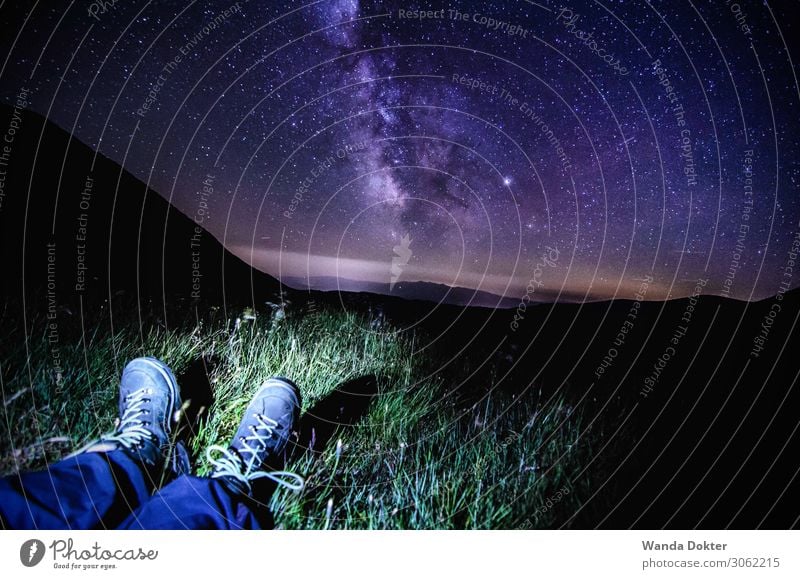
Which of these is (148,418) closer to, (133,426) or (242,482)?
(133,426)

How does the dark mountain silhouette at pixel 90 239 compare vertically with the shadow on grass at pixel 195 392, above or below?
Result: above

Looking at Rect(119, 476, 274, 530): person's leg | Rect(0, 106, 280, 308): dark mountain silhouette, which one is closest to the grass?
Rect(119, 476, 274, 530): person's leg

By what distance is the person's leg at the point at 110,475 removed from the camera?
1.56 meters

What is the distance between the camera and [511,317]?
7.04m

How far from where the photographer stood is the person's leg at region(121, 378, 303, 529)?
1.69m

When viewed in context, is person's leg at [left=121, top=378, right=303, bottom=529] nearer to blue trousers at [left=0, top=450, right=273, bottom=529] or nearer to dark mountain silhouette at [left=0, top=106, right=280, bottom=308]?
blue trousers at [left=0, top=450, right=273, bottom=529]

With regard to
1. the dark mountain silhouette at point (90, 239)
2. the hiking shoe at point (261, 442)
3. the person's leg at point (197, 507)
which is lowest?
the person's leg at point (197, 507)

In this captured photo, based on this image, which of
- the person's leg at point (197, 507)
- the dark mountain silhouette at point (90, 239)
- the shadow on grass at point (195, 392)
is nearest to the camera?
the person's leg at point (197, 507)

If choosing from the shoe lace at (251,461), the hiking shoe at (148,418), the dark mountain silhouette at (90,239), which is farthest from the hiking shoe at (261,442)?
the dark mountain silhouette at (90,239)

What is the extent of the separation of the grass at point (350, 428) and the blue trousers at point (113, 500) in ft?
0.72

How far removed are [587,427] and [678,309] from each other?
21.2 ft

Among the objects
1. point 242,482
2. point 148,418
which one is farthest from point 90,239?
point 242,482

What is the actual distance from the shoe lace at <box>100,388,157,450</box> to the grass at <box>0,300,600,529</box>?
0.34 ft

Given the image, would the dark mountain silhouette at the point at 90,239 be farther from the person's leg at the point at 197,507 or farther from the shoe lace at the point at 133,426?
the person's leg at the point at 197,507
